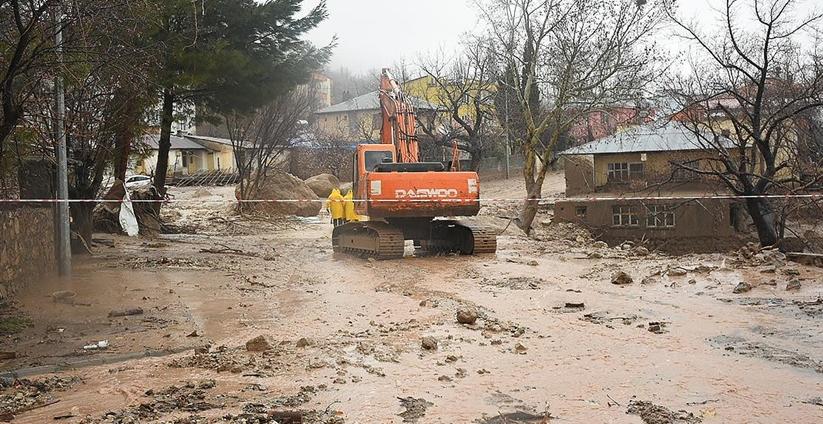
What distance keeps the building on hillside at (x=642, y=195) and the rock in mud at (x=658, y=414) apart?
25.1 meters

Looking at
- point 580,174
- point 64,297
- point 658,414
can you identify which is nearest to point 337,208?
point 64,297

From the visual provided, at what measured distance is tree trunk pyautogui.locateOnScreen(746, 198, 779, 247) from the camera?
18891mm

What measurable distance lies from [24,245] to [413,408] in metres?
7.40

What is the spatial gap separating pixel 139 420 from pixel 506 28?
24505 millimetres

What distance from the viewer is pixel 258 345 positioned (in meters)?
7.66

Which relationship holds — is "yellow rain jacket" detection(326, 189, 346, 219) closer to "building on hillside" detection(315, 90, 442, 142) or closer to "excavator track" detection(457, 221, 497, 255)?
"excavator track" detection(457, 221, 497, 255)

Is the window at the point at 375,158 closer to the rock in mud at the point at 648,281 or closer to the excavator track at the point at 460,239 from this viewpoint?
the excavator track at the point at 460,239

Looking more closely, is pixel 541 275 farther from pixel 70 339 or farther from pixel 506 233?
pixel 506 233

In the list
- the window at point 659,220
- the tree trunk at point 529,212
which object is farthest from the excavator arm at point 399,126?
the window at point 659,220

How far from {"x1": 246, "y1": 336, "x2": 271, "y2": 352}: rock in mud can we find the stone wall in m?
3.94

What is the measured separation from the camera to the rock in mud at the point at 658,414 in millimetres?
5413

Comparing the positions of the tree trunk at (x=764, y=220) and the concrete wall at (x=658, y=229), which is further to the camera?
the concrete wall at (x=658, y=229)

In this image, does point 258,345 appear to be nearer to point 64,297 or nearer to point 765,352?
point 64,297

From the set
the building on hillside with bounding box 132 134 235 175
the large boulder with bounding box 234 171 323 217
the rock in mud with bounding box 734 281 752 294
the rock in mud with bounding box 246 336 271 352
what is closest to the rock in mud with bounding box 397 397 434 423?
the rock in mud with bounding box 246 336 271 352
